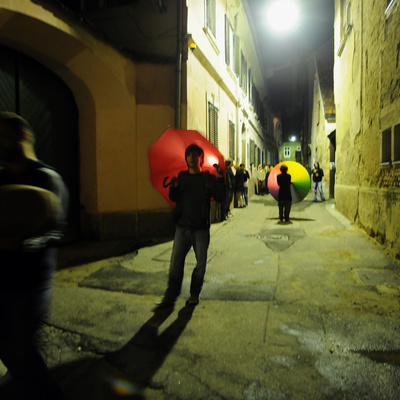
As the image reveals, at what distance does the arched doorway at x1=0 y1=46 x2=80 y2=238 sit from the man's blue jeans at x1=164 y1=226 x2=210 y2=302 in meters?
4.54

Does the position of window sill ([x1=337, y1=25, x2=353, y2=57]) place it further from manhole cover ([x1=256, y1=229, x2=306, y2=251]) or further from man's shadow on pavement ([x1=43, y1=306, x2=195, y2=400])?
man's shadow on pavement ([x1=43, y1=306, x2=195, y2=400])

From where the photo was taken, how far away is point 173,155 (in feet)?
13.2

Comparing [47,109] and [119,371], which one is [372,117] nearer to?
[47,109]

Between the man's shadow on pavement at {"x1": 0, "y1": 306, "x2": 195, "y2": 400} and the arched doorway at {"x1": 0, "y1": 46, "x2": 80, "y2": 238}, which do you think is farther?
the arched doorway at {"x1": 0, "y1": 46, "x2": 80, "y2": 238}

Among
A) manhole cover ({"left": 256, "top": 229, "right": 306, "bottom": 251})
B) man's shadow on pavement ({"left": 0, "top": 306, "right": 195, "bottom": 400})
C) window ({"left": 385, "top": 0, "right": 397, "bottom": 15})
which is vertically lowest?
man's shadow on pavement ({"left": 0, "top": 306, "right": 195, "bottom": 400})

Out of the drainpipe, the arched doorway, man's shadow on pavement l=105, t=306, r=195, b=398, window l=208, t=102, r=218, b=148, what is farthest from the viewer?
window l=208, t=102, r=218, b=148

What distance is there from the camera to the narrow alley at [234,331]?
2.49 meters

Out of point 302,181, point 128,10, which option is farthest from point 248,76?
point 128,10

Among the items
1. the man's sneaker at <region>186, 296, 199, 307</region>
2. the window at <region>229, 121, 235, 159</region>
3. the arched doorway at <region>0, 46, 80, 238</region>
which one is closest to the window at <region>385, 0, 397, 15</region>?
the man's sneaker at <region>186, 296, 199, 307</region>

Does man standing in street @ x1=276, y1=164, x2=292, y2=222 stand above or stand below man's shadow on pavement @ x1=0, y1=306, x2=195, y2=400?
above

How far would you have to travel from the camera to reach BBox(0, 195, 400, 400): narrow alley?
2490 mm

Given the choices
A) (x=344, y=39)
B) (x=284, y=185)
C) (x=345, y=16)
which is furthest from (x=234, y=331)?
(x=345, y=16)

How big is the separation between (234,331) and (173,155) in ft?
6.71

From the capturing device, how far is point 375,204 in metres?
7.25
